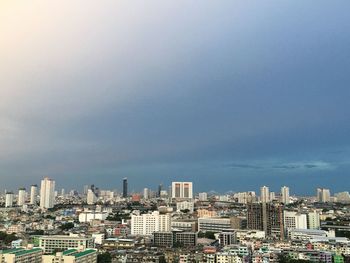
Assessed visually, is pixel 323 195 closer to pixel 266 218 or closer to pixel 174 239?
pixel 266 218

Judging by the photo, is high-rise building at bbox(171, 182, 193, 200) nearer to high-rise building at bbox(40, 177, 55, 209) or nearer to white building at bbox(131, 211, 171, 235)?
high-rise building at bbox(40, 177, 55, 209)

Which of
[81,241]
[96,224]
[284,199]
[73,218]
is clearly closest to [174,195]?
[284,199]

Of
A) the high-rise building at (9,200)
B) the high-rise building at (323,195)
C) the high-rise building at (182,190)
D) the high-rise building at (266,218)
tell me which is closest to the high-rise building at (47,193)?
the high-rise building at (9,200)

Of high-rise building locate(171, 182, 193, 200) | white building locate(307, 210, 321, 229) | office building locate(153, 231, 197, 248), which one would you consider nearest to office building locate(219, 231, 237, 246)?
office building locate(153, 231, 197, 248)

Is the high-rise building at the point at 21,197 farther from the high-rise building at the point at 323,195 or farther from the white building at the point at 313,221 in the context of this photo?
the high-rise building at the point at 323,195

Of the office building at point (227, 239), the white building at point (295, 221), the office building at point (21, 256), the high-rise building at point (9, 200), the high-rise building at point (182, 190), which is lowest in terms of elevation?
the office building at point (227, 239)
